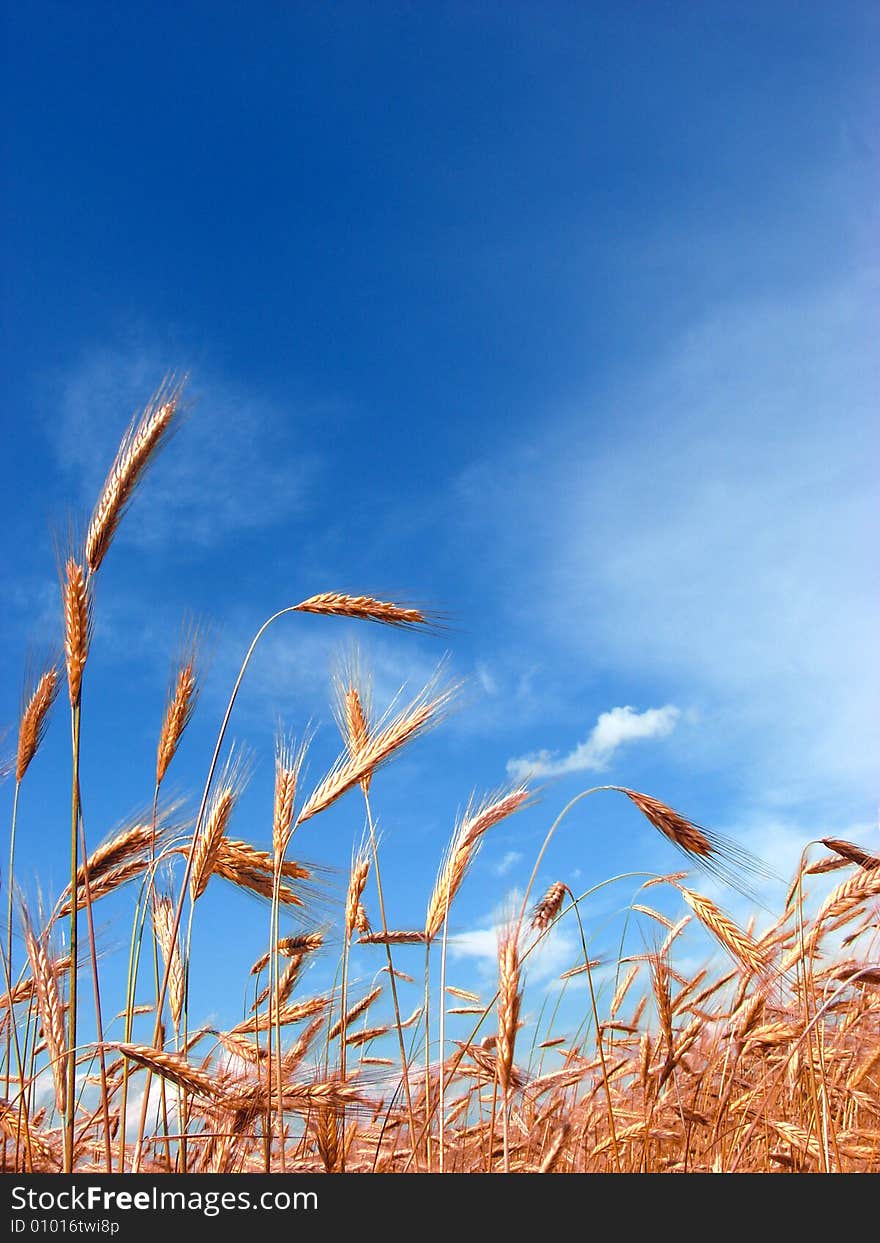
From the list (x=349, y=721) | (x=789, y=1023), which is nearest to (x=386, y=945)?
(x=349, y=721)

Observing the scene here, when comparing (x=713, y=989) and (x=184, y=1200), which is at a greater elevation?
(x=713, y=989)

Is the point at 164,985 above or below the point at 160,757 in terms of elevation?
below

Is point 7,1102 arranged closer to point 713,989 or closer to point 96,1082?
point 96,1082

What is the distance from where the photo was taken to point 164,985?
8.95ft

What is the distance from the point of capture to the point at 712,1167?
3.00m

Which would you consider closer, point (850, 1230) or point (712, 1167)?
point (850, 1230)

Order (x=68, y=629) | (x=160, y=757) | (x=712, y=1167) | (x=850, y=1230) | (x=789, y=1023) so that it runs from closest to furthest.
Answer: (x=850, y=1230), (x=68, y=629), (x=160, y=757), (x=712, y=1167), (x=789, y=1023)

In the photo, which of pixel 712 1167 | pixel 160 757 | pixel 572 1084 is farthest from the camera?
pixel 572 1084

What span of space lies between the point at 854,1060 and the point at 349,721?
110 inches

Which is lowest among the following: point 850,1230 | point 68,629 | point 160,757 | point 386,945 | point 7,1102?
point 850,1230

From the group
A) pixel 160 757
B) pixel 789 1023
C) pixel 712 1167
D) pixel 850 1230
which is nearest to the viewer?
pixel 850 1230

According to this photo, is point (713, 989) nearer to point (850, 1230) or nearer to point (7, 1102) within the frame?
point (850, 1230)

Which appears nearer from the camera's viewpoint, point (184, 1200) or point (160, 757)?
point (184, 1200)

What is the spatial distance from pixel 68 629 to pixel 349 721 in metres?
1.47
